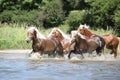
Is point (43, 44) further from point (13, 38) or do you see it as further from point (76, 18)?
point (76, 18)

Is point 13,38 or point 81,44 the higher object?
point 81,44

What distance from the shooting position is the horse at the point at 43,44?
65.8 feet

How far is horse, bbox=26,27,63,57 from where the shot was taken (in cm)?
2005

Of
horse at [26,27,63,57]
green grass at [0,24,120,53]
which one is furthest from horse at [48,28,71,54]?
green grass at [0,24,120,53]

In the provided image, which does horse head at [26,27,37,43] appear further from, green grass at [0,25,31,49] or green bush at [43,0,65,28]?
green bush at [43,0,65,28]

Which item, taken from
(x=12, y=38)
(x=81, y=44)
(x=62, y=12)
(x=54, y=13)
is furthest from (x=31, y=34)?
(x=62, y=12)

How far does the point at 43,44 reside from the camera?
2036cm

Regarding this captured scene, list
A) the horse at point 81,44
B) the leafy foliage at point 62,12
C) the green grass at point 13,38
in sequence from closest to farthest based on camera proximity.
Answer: the horse at point 81,44 → the green grass at point 13,38 → the leafy foliage at point 62,12

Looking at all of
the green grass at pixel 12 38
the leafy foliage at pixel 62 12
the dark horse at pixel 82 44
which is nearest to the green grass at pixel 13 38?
the green grass at pixel 12 38

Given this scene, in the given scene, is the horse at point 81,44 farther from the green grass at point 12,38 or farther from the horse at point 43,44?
the green grass at point 12,38

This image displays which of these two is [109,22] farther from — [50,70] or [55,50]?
[50,70]

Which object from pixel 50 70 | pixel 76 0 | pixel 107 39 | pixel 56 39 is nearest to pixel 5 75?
pixel 50 70

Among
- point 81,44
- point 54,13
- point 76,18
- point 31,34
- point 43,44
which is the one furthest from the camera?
point 54,13

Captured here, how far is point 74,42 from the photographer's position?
813 inches
